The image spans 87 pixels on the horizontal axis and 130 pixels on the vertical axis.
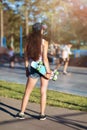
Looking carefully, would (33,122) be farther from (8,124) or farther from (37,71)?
(37,71)

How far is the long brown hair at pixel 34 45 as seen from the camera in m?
6.82

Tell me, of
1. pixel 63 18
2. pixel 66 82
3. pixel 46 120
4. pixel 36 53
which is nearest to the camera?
pixel 36 53

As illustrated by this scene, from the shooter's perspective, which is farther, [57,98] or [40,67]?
[57,98]

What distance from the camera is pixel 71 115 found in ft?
24.1

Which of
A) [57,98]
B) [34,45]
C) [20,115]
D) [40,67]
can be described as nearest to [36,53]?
[34,45]

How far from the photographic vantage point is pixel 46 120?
693 centimetres

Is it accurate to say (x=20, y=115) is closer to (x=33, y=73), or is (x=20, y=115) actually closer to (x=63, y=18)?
(x=33, y=73)

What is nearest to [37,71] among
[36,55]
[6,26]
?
[36,55]

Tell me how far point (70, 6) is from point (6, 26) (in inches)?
1078

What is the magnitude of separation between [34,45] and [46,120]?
53.4 inches

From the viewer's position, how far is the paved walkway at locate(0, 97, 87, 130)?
21.0 ft

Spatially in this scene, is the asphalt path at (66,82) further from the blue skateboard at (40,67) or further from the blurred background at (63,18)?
the blurred background at (63,18)

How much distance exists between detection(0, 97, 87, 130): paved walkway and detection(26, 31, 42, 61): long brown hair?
113 cm

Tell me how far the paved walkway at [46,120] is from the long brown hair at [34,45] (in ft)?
3.72
